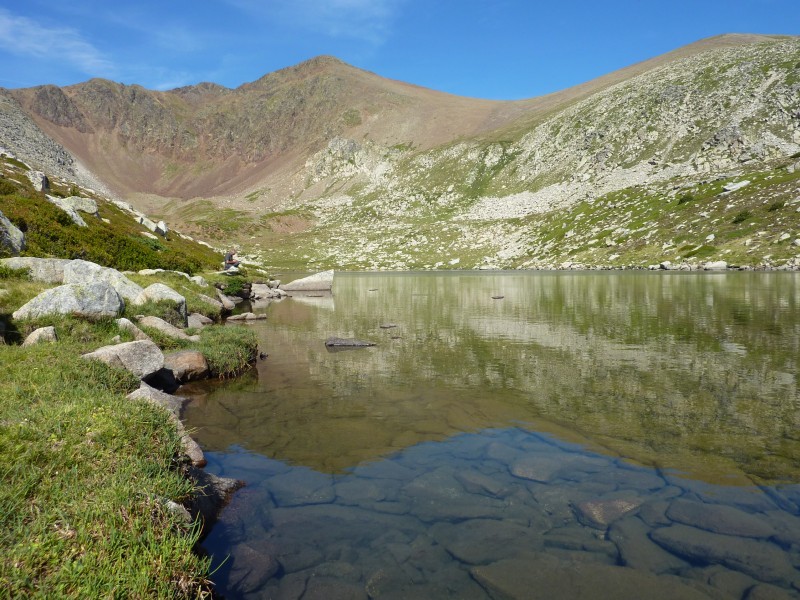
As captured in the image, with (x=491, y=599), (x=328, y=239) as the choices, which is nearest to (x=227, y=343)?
(x=491, y=599)

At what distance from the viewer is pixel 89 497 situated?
661 centimetres

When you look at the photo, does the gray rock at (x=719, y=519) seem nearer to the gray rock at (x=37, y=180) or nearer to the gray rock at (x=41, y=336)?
the gray rock at (x=41, y=336)

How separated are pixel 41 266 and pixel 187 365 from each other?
36.4 feet

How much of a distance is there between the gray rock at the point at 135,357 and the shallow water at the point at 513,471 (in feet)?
6.93

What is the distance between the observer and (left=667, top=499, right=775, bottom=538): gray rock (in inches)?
328

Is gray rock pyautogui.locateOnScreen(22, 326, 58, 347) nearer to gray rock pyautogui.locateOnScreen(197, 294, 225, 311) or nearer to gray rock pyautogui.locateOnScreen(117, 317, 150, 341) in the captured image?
gray rock pyautogui.locateOnScreen(117, 317, 150, 341)

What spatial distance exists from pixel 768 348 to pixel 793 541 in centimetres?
1914

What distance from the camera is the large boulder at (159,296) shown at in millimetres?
24219

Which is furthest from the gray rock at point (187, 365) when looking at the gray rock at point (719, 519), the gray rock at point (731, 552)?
the gray rock at point (719, 519)

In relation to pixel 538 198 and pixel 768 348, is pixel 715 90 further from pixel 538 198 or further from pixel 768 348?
pixel 768 348

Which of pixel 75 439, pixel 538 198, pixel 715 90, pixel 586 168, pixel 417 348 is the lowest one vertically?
pixel 417 348

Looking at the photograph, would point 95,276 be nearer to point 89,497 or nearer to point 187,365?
point 187,365

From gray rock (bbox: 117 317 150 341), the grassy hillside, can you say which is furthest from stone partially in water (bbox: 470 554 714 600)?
the grassy hillside

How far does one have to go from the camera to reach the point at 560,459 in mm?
11562
